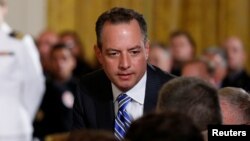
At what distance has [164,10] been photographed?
988 centimetres

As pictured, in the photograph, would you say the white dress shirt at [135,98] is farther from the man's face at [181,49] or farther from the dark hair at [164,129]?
the man's face at [181,49]

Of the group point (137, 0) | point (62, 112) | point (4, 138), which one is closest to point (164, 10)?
point (137, 0)

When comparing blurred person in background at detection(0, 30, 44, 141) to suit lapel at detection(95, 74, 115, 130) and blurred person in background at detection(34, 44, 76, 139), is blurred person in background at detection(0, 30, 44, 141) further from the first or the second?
suit lapel at detection(95, 74, 115, 130)

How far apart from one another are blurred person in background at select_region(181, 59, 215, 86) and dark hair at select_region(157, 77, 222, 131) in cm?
347

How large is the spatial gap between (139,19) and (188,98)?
2.61 ft

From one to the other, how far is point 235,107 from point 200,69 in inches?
124

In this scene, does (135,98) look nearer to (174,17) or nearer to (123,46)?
(123,46)

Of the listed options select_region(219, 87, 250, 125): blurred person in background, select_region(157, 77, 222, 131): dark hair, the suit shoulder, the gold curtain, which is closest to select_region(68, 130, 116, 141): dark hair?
select_region(157, 77, 222, 131): dark hair

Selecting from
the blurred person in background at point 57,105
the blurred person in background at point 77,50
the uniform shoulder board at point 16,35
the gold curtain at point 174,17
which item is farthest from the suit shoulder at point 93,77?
the gold curtain at point 174,17

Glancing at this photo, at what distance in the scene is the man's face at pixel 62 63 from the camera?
23.9 feet

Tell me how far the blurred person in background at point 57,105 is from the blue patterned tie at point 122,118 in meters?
3.77

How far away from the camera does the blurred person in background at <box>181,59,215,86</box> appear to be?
5797mm

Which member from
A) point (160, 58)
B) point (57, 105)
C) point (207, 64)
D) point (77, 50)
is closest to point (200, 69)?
point (207, 64)

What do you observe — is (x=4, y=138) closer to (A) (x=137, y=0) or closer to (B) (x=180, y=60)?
(B) (x=180, y=60)
